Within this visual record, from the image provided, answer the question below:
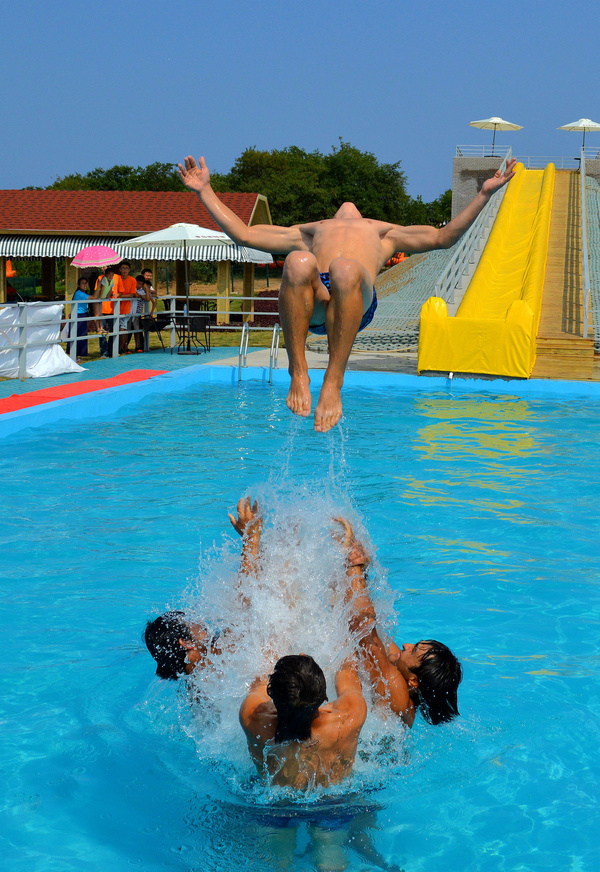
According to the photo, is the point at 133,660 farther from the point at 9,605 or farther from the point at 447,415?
the point at 447,415

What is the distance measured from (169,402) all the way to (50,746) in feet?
28.5

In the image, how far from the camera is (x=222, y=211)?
4926 mm

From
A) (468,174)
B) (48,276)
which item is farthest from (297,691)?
(468,174)

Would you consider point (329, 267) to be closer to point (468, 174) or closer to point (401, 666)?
point (401, 666)

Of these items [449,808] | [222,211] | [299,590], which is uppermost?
[222,211]

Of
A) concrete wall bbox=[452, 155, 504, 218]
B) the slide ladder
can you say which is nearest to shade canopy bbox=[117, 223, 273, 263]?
the slide ladder

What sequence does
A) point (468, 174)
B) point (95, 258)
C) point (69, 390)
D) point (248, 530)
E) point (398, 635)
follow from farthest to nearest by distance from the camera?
point (468, 174) → point (95, 258) → point (69, 390) → point (398, 635) → point (248, 530)

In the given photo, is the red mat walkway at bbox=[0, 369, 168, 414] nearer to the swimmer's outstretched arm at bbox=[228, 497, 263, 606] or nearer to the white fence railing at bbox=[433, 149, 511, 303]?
the white fence railing at bbox=[433, 149, 511, 303]

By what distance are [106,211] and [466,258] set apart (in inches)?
365

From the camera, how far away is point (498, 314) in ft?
52.4

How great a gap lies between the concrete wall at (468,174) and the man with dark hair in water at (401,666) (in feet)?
95.2

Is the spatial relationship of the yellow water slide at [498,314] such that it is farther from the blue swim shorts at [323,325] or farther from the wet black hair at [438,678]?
the wet black hair at [438,678]

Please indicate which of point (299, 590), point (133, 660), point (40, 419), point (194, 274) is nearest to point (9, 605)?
point (133, 660)

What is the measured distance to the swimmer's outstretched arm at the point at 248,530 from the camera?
13.8 ft
